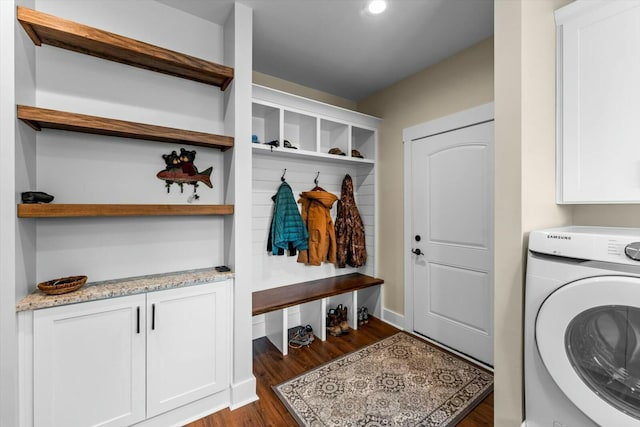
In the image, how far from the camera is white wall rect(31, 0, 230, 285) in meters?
1.53

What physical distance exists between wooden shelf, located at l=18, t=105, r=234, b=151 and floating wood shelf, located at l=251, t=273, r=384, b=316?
51.9 inches

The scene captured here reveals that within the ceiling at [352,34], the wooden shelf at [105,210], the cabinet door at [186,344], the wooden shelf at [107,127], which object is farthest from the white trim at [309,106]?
the cabinet door at [186,344]

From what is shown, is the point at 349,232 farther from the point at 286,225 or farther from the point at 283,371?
the point at 283,371

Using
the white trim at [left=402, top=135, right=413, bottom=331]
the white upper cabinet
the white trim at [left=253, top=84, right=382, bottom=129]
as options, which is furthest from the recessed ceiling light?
the white trim at [left=402, top=135, right=413, bottom=331]

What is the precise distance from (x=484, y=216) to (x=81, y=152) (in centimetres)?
291

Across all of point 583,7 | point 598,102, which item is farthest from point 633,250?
point 583,7

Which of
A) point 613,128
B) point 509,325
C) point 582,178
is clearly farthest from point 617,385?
point 613,128

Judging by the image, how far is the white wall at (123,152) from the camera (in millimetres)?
1531

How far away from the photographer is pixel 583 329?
1102mm

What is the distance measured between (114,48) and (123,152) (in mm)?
589

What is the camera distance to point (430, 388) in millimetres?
1928

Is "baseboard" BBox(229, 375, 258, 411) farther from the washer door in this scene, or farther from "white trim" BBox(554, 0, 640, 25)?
"white trim" BBox(554, 0, 640, 25)

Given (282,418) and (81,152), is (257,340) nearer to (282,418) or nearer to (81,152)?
(282,418)

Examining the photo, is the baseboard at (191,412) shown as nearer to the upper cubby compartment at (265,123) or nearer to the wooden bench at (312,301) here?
the wooden bench at (312,301)
